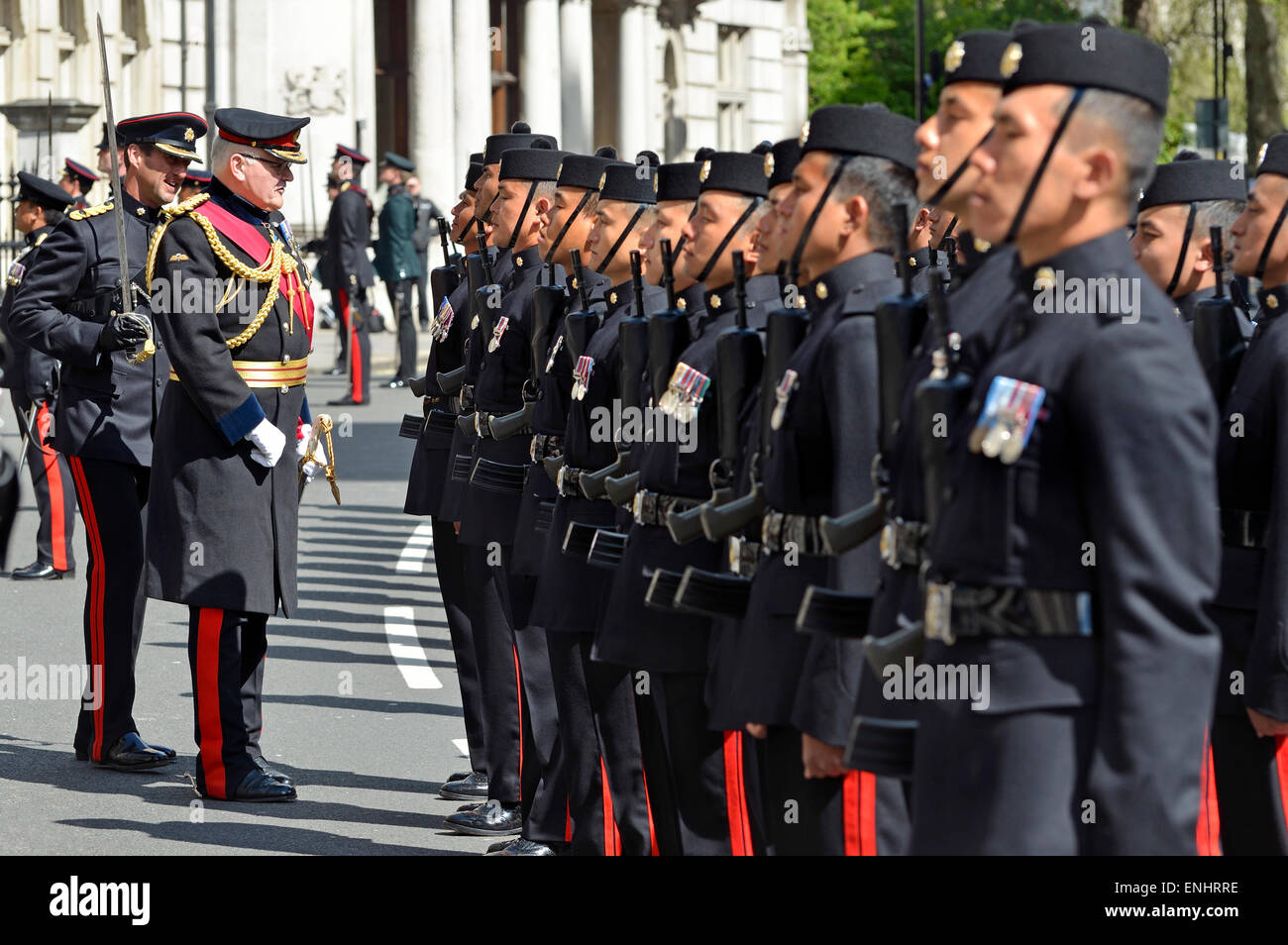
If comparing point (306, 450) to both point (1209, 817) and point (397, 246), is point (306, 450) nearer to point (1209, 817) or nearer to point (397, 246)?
point (1209, 817)

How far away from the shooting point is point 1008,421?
11.9 ft

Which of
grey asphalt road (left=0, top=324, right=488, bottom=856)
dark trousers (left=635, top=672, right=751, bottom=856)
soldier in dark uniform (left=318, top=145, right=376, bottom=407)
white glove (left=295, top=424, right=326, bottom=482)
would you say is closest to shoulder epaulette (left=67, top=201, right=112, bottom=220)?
grey asphalt road (left=0, top=324, right=488, bottom=856)

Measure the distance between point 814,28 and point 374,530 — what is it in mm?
58133

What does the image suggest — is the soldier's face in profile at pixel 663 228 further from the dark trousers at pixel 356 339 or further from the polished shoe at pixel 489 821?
the dark trousers at pixel 356 339

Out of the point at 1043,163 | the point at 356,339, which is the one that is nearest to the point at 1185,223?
the point at 1043,163

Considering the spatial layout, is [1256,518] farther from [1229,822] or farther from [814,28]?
[814,28]

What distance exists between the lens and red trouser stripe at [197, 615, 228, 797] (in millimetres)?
7680

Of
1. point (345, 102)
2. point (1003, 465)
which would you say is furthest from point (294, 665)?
point (345, 102)

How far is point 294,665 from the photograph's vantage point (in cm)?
1061

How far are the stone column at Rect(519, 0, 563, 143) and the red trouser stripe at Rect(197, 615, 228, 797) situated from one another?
33249 millimetres

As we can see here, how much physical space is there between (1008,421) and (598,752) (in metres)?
3.07

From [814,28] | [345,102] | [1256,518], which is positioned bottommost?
[1256,518]

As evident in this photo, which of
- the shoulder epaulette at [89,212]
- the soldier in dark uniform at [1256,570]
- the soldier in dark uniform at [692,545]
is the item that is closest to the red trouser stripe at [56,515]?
the shoulder epaulette at [89,212]

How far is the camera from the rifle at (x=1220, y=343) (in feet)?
18.3
